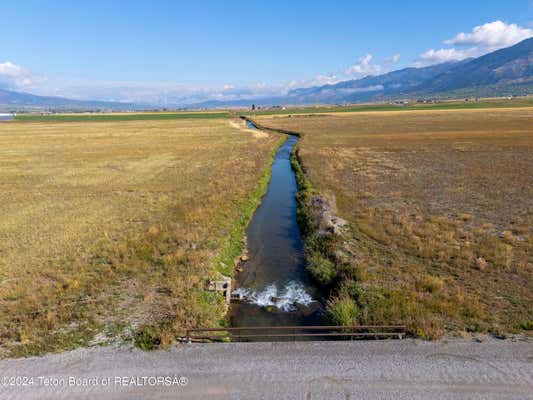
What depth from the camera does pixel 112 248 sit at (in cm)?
1900

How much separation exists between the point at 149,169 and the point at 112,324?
35.5m

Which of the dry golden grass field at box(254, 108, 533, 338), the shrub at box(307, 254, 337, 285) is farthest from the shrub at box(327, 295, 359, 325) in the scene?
the shrub at box(307, 254, 337, 285)

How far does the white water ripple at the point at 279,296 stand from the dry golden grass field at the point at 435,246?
167cm

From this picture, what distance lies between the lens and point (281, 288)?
1623 cm

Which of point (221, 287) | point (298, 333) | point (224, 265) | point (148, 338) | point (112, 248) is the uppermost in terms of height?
point (112, 248)

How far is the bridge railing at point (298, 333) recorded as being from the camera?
433 inches

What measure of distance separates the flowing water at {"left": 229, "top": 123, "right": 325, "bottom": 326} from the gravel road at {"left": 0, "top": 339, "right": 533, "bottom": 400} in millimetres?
3284

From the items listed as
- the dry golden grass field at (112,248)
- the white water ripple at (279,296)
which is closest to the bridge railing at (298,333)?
the dry golden grass field at (112,248)

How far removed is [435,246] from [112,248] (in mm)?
19116

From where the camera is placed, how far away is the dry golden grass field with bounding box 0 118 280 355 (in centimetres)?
1225

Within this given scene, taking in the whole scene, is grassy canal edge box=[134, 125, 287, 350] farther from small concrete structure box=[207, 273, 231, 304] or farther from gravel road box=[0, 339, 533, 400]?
gravel road box=[0, 339, 533, 400]

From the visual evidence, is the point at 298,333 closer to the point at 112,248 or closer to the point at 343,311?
the point at 343,311

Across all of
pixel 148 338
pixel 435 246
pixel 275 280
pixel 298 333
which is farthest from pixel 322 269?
pixel 148 338

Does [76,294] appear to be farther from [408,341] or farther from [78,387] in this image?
[408,341]
